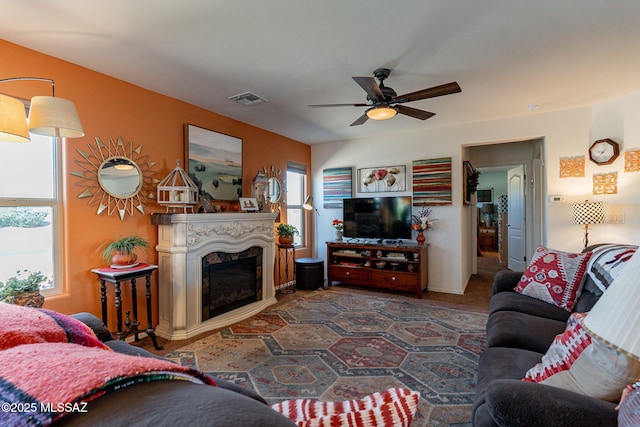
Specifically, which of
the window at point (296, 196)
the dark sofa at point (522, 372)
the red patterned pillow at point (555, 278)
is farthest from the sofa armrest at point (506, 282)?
the window at point (296, 196)

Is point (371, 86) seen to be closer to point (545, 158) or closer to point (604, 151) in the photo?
point (545, 158)

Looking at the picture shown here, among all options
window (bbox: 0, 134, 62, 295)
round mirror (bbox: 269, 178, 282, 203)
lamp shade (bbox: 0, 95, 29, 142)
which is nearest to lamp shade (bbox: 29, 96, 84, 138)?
lamp shade (bbox: 0, 95, 29, 142)

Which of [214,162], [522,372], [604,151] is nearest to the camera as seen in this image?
[522,372]

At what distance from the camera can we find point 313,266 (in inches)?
188

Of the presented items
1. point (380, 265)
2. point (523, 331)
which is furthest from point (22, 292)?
point (380, 265)

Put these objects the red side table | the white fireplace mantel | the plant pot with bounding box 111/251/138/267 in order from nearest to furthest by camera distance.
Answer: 1. the red side table
2. the plant pot with bounding box 111/251/138/267
3. the white fireplace mantel

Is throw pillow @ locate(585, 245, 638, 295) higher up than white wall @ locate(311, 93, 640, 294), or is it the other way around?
white wall @ locate(311, 93, 640, 294)

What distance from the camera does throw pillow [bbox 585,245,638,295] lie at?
1.85 meters

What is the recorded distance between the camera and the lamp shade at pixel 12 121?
1.47 meters

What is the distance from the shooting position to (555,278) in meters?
2.35

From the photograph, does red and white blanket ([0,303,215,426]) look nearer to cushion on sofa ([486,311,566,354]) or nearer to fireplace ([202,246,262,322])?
cushion on sofa ([486,311,566,354])

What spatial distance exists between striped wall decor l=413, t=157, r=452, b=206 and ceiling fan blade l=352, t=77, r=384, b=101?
229 centimetres

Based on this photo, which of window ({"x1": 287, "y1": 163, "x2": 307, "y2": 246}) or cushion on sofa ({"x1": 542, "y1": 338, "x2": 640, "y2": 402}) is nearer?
cushion on sofa ({"x1": 542, "y1": 338, "x2": 640, "y2": 402})

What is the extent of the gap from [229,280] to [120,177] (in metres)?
1.54
